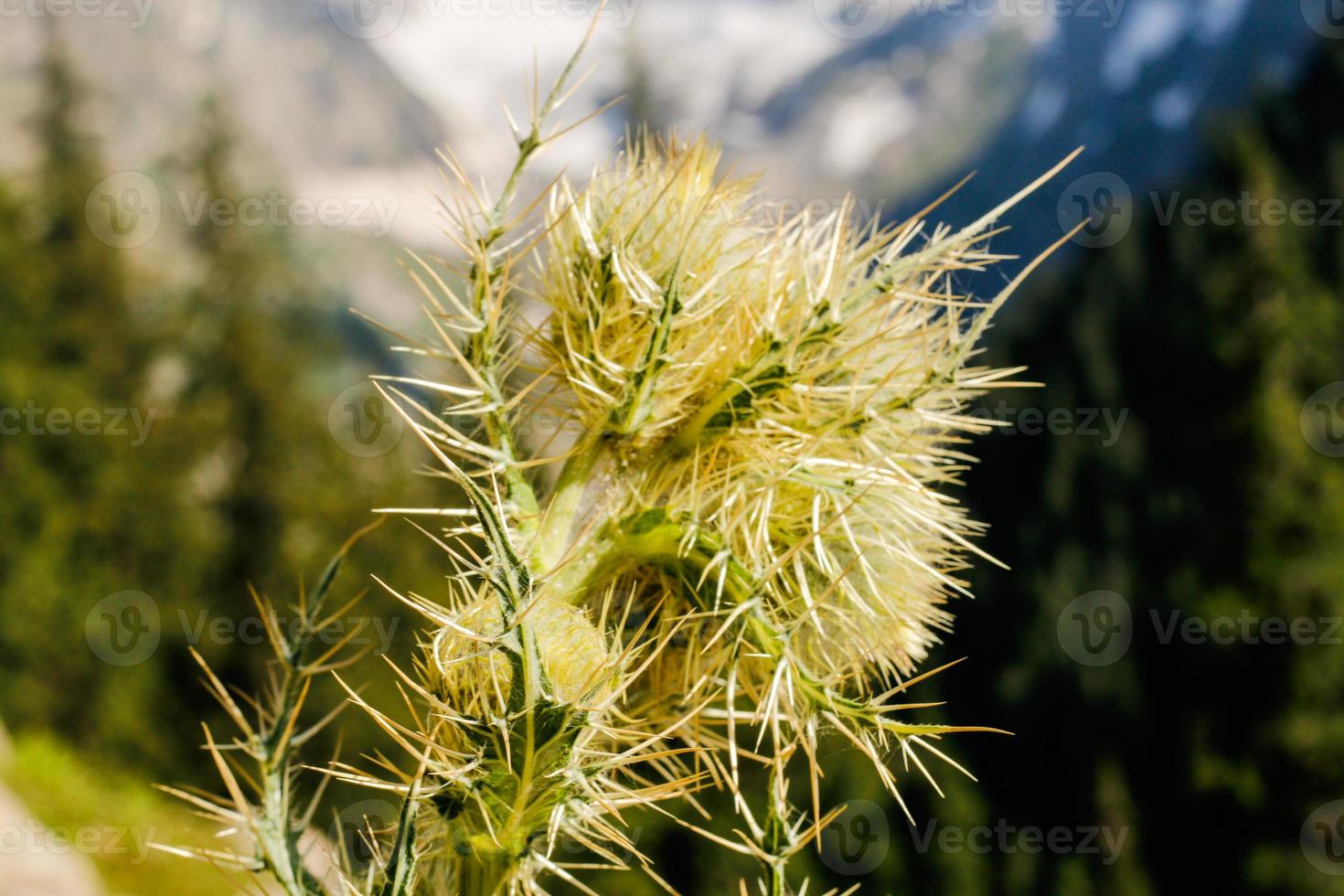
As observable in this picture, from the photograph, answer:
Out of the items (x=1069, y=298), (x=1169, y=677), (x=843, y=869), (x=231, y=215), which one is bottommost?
(x=843, y=869)

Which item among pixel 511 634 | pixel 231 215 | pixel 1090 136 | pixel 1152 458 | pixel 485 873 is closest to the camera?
pixel 511 634

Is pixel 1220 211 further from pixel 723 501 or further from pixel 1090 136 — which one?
pixel 1090 136

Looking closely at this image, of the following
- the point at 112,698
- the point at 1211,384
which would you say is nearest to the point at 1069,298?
the point at 1211,384

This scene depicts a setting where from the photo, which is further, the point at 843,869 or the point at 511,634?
the point at 843,869

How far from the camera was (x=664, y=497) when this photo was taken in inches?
77.4

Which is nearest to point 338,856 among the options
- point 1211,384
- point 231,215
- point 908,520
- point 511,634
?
point 511,634

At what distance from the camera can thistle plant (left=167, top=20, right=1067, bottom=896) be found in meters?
1.62

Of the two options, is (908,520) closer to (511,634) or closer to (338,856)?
(511,634)

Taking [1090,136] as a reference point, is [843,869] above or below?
below

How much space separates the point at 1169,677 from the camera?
40.9 meters

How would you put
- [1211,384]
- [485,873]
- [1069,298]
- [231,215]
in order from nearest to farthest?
[485,873], [231,215], [1211,384], [1069,298]

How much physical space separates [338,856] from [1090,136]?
369 feet

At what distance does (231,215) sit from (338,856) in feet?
128

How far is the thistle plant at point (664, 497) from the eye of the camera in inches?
63.7
